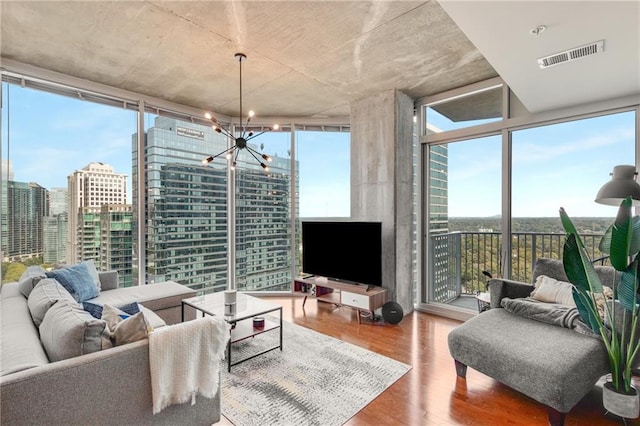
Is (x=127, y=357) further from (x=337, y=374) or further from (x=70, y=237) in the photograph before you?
(x=70, y=237)

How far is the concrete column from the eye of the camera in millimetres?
3980

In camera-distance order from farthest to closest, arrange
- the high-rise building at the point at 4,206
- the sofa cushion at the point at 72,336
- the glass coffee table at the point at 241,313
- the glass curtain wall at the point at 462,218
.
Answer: the glass curtain wall at the point at 462,218 → the high-rise building at the point at 4,206 → the glass coffee table at the point at 241,313 → the sofa cushion at the point at 72,336

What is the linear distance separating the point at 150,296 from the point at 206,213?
6.03 feet

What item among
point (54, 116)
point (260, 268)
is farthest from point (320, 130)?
point (54, 116)

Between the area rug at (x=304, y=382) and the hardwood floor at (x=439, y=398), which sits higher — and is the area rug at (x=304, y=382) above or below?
above

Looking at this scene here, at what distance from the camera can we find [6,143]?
3312mm

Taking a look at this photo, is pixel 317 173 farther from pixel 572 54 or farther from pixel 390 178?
pixel 572 54

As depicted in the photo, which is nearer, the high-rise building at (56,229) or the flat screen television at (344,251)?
the high-rise building at (56,229)

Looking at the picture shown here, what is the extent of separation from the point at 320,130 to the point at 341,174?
0.84m

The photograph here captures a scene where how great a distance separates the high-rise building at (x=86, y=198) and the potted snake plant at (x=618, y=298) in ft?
16.0

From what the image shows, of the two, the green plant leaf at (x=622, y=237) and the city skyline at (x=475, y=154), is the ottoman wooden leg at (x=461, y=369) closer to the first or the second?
the green plant leaf at (x=622, y=237)

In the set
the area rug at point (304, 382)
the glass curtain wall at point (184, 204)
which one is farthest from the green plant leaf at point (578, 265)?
the glass curtain wall at point (184, 204)

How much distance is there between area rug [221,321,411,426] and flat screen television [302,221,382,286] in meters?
0.98

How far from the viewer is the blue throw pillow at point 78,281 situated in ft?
9.80
